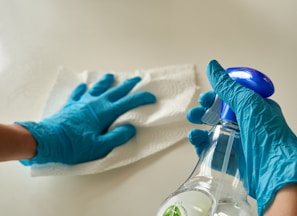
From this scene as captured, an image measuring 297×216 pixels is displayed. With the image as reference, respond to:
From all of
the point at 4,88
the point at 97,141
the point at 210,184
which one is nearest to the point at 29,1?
the point at 4,88

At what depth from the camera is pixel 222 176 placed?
625mm

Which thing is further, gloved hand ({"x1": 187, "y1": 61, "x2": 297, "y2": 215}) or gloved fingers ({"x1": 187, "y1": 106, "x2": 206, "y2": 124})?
gloved fingers ({"x1": 187, "y1": 106, "x2": 206, "y2": 124})

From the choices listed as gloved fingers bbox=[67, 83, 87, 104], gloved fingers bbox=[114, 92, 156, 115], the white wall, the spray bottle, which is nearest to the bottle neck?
the spray bottle

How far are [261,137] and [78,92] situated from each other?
511mm

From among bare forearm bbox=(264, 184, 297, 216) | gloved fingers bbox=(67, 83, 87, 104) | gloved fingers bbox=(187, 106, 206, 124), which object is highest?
gloved fingers bbox=(67, 83, 87, 104)

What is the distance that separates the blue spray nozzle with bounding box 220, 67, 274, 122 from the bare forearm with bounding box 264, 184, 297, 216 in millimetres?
140

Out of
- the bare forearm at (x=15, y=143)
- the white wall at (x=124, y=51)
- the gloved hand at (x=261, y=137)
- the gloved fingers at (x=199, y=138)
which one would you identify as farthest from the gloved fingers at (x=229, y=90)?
the bare forearm at (x=15, y=143)

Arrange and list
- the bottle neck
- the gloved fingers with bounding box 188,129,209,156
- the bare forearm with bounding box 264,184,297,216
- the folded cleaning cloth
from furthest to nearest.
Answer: the folded cleaning cloth → the gloved fingers with bounding box 188,129,209,156 → the bottle neck → the bare forearm with bounding box 264,184,297,216

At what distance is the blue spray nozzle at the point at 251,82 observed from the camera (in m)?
0.61

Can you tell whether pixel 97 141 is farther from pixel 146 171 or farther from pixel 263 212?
pixel 263 212

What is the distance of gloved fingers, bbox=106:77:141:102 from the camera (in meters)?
0.95

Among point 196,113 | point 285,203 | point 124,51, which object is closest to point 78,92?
point 124,51

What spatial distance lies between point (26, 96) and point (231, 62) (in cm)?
49

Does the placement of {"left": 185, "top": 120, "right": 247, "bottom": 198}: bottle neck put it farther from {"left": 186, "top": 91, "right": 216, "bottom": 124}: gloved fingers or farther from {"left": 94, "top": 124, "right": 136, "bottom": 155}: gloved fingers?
{"left": 94, "top": 124, "right": 136, "bottom": 155}: gloved fingers
